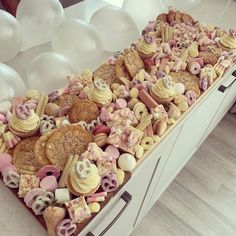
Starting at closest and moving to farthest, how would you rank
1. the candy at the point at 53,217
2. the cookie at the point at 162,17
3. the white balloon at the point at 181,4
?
1. the candy at the point at 53,217
2. the cookie at the point at 162,17
3. the white balloon at the point at 181,4

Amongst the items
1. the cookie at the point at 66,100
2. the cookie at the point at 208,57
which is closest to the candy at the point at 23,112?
the cookie at the point at 66,100

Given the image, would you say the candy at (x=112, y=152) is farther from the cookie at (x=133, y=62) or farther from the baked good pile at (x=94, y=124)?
the cookie at (x=133, y=62)

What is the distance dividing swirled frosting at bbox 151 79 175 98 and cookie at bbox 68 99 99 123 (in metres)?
0.16

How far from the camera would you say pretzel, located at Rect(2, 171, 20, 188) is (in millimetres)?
562

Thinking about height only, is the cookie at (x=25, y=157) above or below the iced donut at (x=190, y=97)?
below

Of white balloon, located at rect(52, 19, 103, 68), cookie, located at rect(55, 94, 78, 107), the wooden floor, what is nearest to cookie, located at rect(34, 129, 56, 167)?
cookie, located at rect(55, 94, 78, 107)

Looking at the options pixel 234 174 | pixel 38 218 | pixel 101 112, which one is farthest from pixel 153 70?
pixel 234 174

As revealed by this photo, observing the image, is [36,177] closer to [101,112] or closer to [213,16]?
[101,112]

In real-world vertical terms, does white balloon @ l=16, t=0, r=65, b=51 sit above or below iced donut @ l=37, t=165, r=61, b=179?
above

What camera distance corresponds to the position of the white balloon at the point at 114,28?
3.14 feet

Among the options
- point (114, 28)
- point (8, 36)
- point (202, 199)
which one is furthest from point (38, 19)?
point (202, 199)

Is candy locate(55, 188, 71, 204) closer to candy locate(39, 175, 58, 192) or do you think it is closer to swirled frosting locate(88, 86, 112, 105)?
candy locate(39, 175, 58, 192)

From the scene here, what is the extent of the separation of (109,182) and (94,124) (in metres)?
0.15

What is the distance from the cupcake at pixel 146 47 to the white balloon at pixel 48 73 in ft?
0.68
